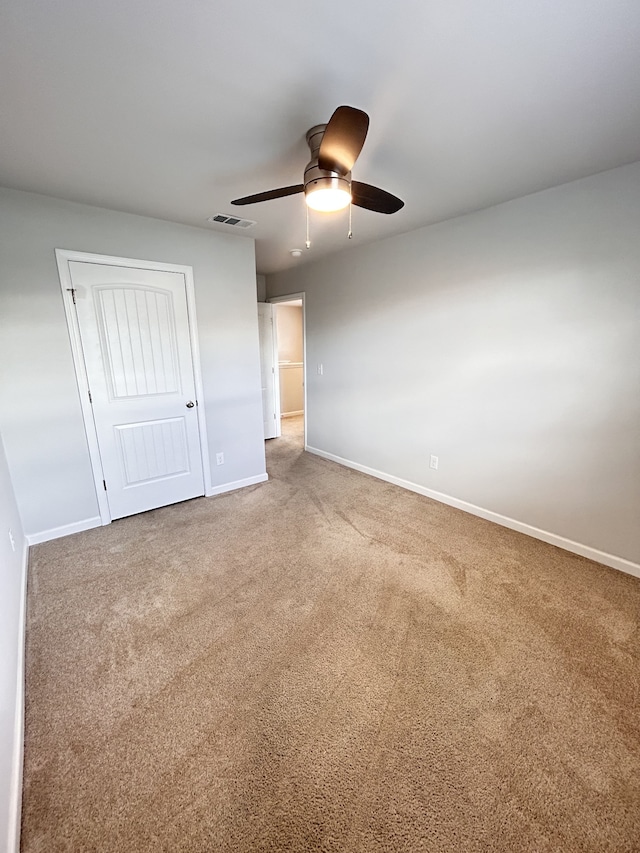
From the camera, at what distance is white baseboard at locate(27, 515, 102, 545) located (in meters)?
2.57

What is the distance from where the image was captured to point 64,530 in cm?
268

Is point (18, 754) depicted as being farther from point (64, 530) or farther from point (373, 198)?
point (373, 198)

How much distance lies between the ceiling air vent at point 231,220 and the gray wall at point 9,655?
7.31 ft

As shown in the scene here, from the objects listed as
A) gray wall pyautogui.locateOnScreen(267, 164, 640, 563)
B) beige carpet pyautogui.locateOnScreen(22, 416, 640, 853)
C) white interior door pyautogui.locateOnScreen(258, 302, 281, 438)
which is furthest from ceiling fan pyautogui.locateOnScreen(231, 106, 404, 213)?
white interior door pyautogui.locateOnScreen(258, 302, 281, 438)

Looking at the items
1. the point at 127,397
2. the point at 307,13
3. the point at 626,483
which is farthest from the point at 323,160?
the point at 626,483

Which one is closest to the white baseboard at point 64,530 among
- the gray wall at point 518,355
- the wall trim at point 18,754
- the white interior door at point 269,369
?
the wall trim at point 18,754

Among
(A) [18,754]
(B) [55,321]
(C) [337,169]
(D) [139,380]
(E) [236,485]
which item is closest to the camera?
(A) [18,754]

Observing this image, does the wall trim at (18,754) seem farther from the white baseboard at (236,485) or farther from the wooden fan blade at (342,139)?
the wooden fan blade at (342,139)

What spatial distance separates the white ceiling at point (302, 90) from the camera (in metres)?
1.08

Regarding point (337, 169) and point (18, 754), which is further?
point (337, 169)

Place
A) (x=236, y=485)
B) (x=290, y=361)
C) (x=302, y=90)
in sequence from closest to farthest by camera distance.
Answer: (x=302, y=90)
(x=236, y=485)
(x=290, y=361)

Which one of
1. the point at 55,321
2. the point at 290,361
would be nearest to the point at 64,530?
the point at 55,321

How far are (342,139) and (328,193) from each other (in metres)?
0.24

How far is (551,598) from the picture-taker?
79.0 inches
